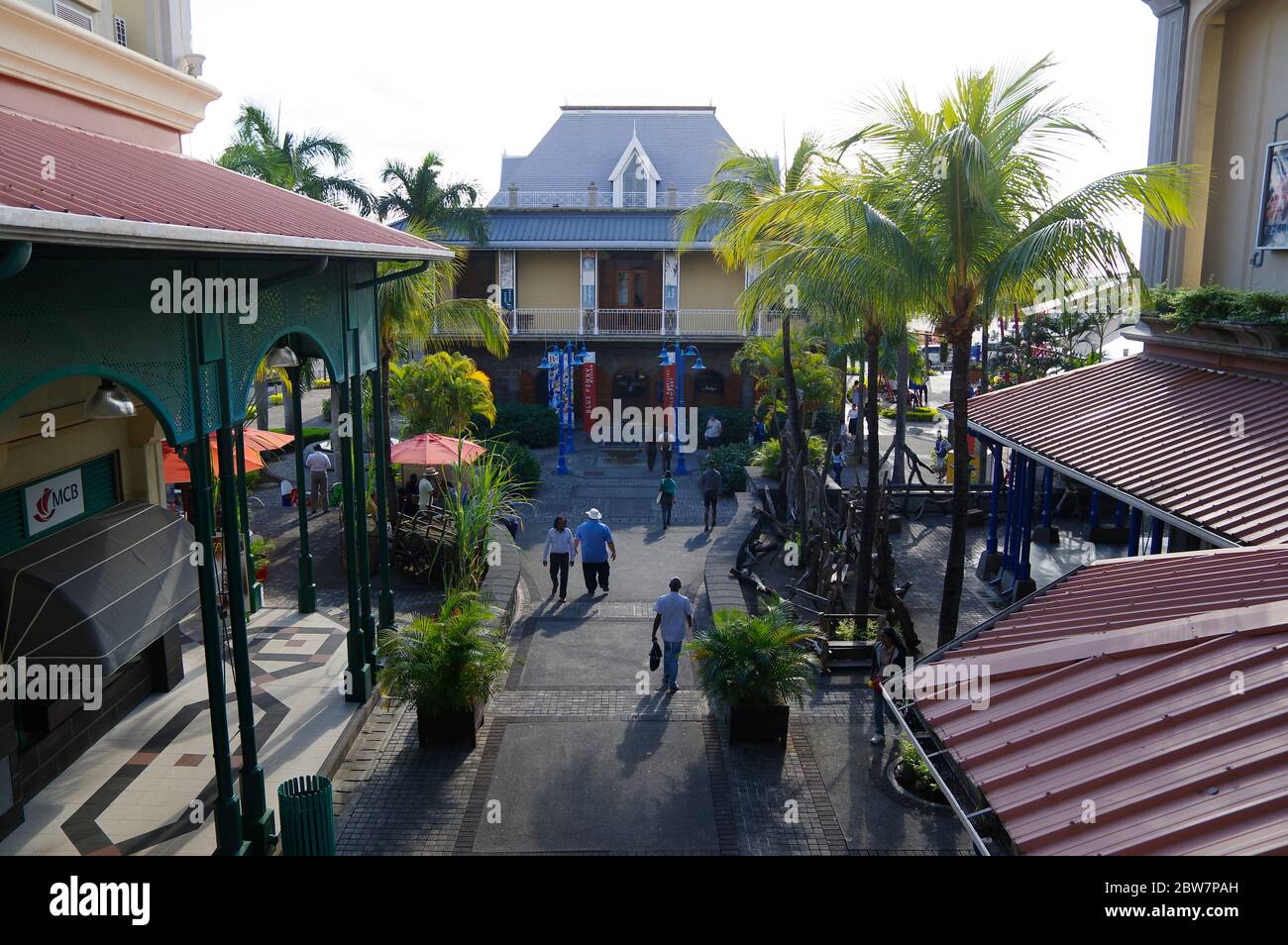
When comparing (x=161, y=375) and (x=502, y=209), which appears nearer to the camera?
(x=161, y=375)

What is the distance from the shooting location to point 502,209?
37219 millimetres

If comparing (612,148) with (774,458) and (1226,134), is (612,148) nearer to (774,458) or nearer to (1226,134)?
(774,458)

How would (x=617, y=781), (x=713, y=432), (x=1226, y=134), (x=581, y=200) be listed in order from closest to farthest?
(x=617, y=781) < (x=1226, y=134) < (x=713, y=432) < (x=581, y=200)

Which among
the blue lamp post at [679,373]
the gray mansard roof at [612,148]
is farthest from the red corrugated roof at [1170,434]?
the gray mansard roof at [612,148]

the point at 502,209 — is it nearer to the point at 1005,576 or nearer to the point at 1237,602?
the point at 1005,576

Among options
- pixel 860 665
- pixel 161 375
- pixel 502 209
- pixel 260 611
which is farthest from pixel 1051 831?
pixel 502 209

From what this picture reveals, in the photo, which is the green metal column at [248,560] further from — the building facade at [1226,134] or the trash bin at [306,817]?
the building facade at [1226,134]

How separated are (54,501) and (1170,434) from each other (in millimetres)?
12390

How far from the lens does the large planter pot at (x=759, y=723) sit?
36.5 ft

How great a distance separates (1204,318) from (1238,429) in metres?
2.36

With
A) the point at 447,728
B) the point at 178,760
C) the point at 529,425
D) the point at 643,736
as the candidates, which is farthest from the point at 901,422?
the point at 178,760

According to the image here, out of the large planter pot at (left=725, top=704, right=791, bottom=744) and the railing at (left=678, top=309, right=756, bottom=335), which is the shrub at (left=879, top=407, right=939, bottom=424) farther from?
the large planter pot at (left=725, top=704, right=791, bottom=744)

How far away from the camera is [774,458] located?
2622 centimetres

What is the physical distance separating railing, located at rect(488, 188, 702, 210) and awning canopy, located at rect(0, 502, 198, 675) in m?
28.1
